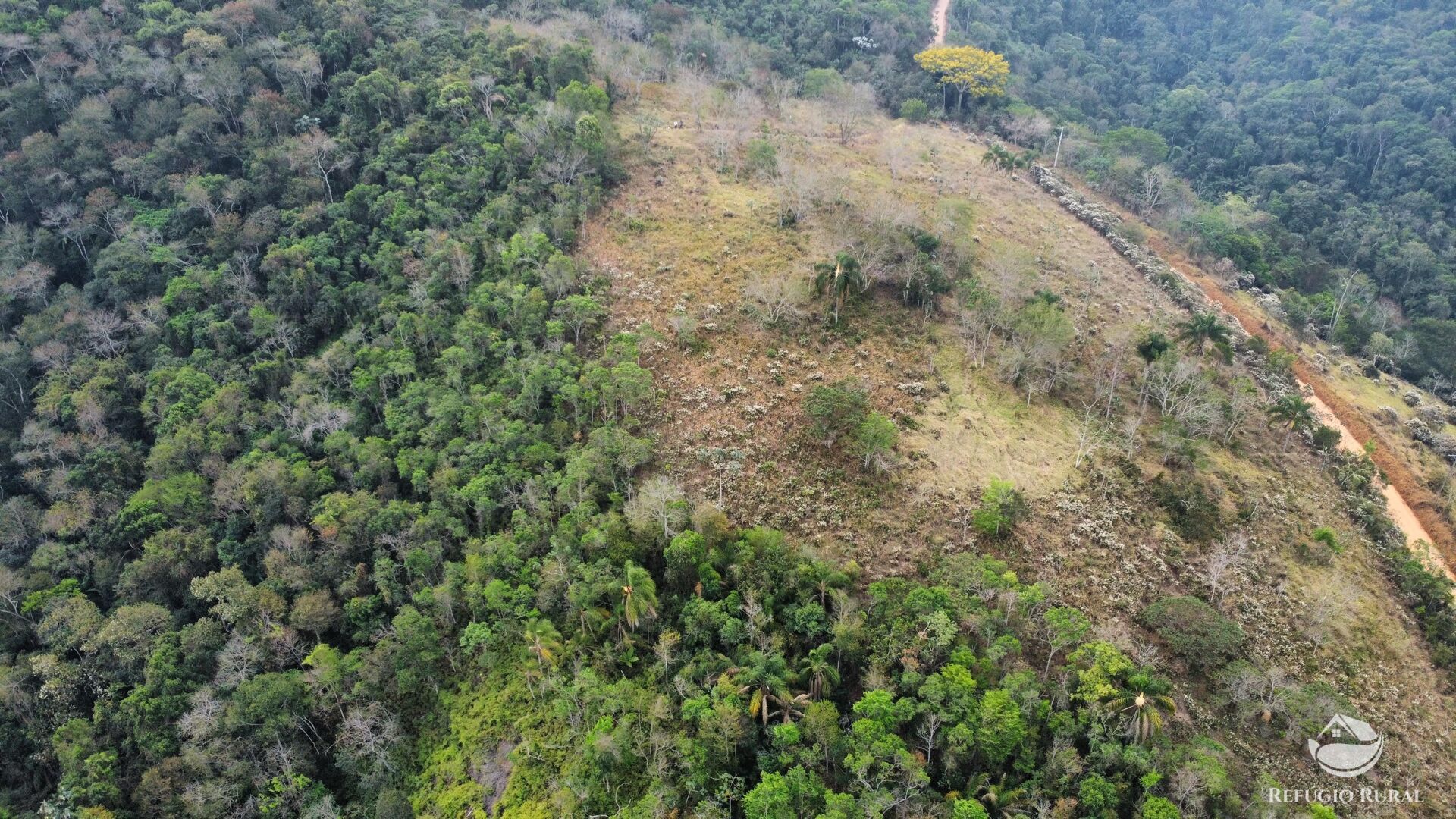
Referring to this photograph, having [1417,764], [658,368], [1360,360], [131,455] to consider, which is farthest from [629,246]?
[1360,360]

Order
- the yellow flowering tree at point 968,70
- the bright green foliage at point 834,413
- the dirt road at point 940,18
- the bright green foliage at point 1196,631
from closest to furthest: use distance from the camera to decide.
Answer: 1. the bright green foliage at point 1196,631
2. the bright green foliage at point 834,413
3. the yellow flowering tree at point 968,70
4. the dirt road at point 940,18

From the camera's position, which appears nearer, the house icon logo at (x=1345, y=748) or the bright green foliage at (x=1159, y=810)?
the bright green foliage at (x=1159, y=810)

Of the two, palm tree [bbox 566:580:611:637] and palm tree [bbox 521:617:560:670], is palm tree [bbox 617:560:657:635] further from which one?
palm tree [bbox 521:617:560:670]

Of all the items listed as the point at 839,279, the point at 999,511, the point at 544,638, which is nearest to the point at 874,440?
the point at 999,511

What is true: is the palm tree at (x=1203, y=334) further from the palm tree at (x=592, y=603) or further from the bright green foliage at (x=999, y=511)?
the palm tree at (x=592, y=603)

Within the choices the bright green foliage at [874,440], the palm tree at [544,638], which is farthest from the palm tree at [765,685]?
the bright green foliage at [874,440]

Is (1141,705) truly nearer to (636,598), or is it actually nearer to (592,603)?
(636,598)
